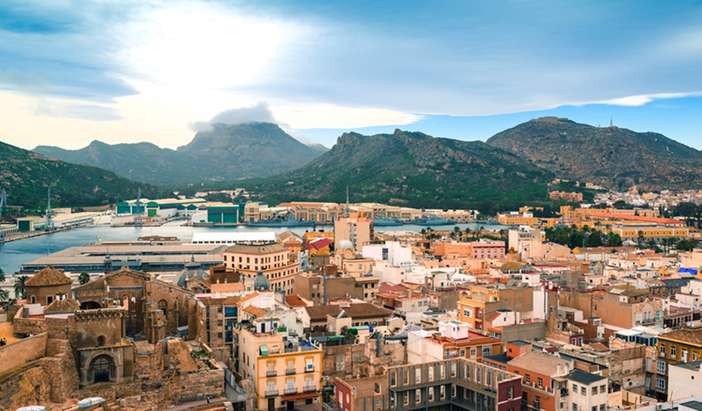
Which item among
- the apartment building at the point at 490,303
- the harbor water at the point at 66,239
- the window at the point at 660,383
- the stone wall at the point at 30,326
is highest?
the stone wall at the point at 30,326

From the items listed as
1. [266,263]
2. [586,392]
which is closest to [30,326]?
[586,392]

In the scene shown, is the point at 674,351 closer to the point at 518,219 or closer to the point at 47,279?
the point at 47,279

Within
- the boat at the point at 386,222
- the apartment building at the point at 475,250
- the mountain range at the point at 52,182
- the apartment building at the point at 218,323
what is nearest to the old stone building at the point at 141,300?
the apartment building at the point at 218,323

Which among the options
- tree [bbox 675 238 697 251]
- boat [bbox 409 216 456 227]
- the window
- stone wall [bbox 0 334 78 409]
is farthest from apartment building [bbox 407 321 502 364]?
boat [bbox 409 216 456 227]

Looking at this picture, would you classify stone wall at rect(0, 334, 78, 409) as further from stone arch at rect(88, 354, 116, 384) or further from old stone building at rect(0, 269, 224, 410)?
stone arch at rect(88, 354, 116, 384)

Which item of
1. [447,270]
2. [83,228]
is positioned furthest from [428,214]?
[447,270]

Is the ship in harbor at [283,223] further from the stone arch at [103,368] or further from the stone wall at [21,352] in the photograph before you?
the stone wall at [21,352]
